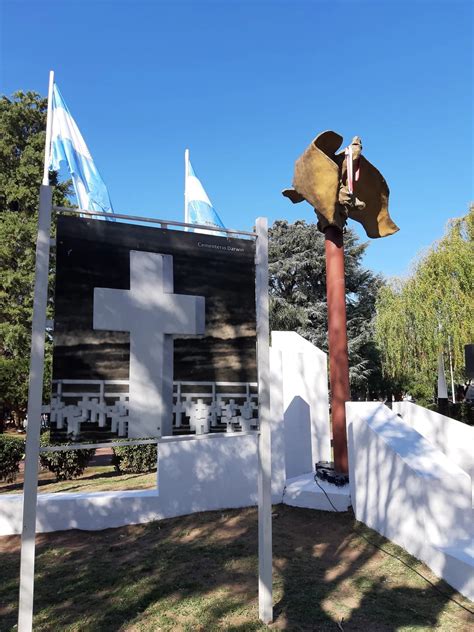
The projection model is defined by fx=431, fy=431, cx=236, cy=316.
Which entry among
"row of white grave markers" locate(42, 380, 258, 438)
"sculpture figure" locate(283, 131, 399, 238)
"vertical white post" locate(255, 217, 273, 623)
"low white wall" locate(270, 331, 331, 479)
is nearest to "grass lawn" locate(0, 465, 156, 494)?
"low white wall" locate(270, 331, 331, 479)

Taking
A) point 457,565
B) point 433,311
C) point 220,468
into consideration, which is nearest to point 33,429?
point 457,565

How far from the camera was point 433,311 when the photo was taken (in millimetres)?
17984

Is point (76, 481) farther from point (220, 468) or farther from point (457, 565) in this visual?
point (457, 565)

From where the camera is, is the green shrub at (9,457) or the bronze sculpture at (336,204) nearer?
the bronze sculpture at (336,204)

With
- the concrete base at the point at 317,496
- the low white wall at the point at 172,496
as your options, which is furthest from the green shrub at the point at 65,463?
the concrete base at the point at 317,496

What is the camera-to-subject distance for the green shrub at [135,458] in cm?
957

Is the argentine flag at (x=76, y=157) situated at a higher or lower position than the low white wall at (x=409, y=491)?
higher

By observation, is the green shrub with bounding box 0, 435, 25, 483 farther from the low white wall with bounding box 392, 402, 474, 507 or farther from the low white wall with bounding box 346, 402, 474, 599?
the low white wall with bounding box 392, 402, 474, 507

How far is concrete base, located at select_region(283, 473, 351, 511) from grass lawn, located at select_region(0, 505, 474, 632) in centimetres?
30

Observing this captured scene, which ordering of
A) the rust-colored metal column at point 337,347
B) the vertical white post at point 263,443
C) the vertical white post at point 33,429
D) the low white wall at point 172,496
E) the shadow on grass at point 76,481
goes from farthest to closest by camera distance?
the shadow on grass at point 76,481
the rust-colored metal column at point 337,347
the low white wall at point 172,496
the vertical white post at point 263,443
the vertical white post at point 33,429

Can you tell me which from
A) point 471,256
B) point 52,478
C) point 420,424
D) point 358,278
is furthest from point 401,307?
point 52,478

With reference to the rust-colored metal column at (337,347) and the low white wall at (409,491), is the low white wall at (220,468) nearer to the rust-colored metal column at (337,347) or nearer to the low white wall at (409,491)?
the rust-colored metal column at (337,347)

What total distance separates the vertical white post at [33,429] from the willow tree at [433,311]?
660 inches

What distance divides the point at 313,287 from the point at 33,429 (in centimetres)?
2527
